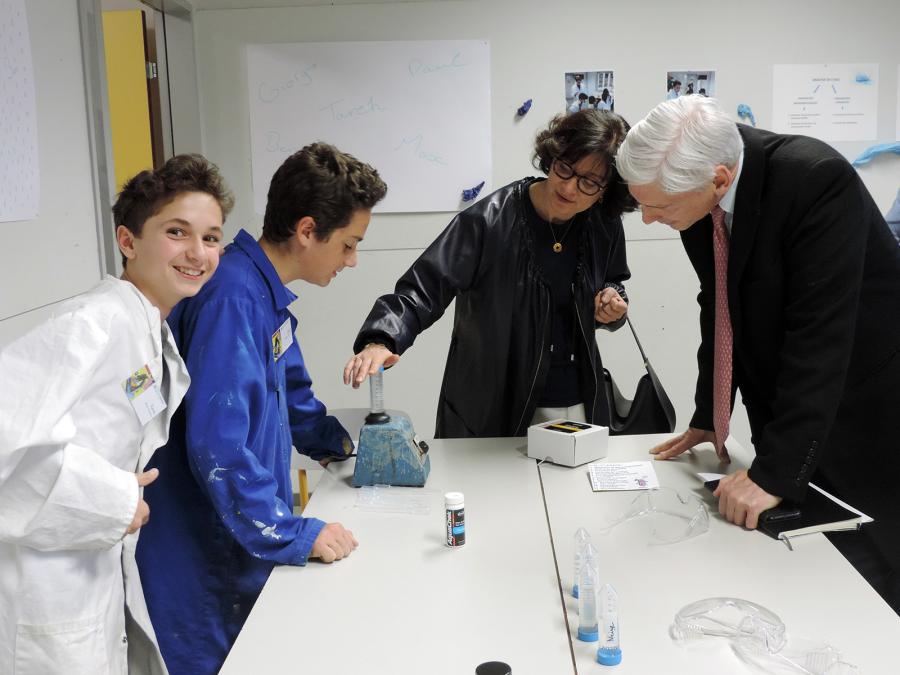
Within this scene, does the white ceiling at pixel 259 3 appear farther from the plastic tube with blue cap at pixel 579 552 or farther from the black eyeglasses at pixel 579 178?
the plastic tube with blue cap at pixel 579 552

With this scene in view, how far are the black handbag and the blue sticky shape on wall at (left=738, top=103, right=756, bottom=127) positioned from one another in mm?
1749

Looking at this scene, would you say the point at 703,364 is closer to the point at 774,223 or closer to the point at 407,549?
the point at 774,223

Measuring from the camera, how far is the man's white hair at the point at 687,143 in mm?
1685

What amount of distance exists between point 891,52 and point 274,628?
3.62 metres

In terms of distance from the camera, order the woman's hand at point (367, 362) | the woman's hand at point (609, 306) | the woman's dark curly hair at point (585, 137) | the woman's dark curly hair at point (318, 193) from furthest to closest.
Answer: the woman's hand at point (609, 306) → the woman's dark curly hair at point (585, 137) → the woman's hand at point (367, 362) → the woman's dark curly hair at point (318, 193)

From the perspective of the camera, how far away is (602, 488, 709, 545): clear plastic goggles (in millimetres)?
1693

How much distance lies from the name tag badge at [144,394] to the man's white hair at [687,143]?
1063 millimetres

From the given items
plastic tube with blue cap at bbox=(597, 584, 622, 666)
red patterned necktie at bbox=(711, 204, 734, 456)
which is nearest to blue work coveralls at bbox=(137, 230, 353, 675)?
plastic tube with blue cap at bbox=(597, 584, 622, 666)

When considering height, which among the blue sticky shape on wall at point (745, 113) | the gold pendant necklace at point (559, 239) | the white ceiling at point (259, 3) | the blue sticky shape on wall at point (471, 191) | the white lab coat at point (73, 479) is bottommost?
the white lab coat at point (73, 479)

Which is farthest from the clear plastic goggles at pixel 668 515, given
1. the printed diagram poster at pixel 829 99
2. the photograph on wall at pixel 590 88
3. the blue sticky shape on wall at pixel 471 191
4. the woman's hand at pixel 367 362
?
the printed diagram poster at pixel 829 99

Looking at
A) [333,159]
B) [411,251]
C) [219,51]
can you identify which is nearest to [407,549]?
[333,159]

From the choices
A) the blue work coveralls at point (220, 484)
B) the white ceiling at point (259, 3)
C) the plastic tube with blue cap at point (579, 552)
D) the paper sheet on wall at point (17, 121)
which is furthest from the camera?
the white ceiling at point (259, 3)

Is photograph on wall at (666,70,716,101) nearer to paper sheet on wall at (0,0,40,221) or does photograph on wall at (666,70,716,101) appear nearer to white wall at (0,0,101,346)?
white wall at (0,0,101,346)

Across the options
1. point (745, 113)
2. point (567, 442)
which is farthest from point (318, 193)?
point (745, 113)
